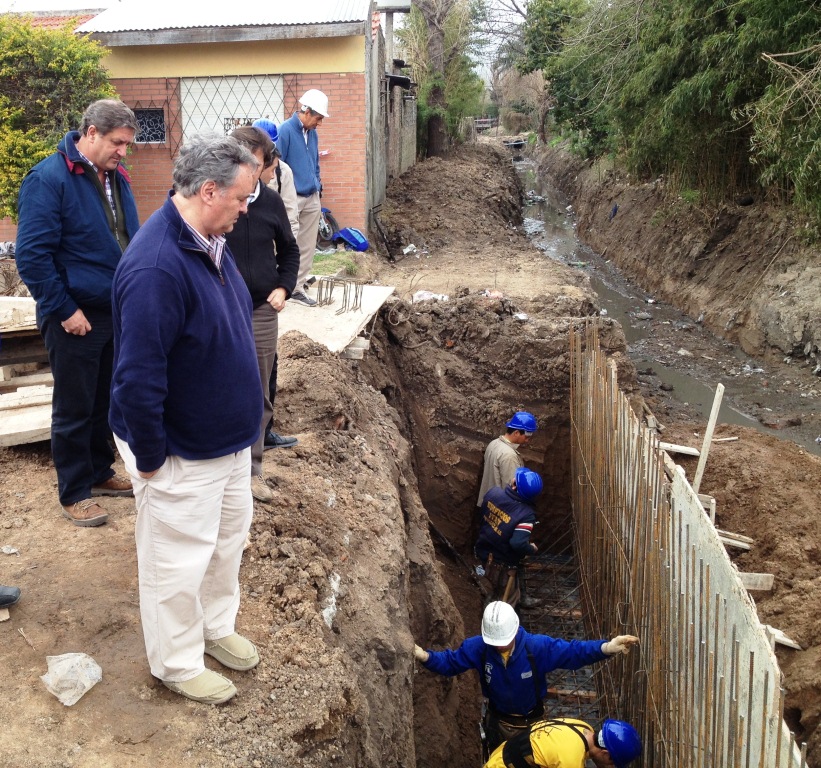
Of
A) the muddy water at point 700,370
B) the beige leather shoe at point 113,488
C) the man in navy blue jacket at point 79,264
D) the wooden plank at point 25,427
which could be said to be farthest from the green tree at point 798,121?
the wooden plank at point 25,427

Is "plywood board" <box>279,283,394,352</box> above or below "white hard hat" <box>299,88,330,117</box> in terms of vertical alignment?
below

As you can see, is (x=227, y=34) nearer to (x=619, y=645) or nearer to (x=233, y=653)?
(x=619, y=645)

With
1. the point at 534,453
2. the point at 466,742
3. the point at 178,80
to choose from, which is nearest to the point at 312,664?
A: the point at 466,742

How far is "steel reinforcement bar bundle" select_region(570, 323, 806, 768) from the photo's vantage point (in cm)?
304

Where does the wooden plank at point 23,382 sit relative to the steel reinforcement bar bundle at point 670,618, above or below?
above

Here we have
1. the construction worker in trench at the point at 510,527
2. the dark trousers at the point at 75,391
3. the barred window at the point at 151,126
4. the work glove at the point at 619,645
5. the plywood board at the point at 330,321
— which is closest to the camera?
the dark trousers at the point at 75,391

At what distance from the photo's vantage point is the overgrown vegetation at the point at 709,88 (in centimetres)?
885

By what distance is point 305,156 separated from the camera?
635cm

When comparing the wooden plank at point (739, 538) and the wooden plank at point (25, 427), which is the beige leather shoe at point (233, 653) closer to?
the wooden plank at point (25, 427)

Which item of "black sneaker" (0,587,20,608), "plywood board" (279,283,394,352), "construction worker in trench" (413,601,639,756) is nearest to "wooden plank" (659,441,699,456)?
"plywood board" (279,283,394,352)

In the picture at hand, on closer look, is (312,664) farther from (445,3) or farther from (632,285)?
(445,3)

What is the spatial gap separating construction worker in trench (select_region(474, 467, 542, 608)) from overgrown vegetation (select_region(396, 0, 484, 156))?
18452 millimetres

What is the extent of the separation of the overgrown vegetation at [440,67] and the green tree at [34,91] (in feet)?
45.9

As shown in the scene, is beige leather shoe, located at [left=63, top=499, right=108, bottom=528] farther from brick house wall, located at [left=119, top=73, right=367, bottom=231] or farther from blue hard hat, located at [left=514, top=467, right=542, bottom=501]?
brick house wall, located at [left=119, top=73, right=367, bottom=231]
